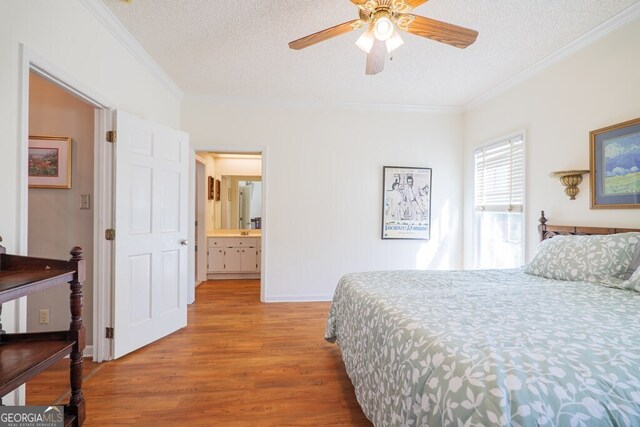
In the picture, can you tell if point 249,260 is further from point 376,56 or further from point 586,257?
point 586,257

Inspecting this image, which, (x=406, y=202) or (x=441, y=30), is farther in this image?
(x=406, y=202)

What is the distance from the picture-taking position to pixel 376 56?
2021mm

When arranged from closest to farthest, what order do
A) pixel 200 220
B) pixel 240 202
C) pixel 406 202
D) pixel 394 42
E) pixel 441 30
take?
pixel 441 30
pixel 394 42
pixel 406 202
pixel 200 220
pixel 240 202

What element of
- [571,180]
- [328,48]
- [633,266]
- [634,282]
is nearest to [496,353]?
[634,282]

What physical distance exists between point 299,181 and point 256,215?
6.63 ft

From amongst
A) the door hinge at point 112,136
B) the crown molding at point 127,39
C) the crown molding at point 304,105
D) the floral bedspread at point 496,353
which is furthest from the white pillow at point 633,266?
the crown molding at point 127,39

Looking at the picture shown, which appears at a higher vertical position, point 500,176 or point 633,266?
point 500,176

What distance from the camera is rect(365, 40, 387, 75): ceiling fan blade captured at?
1.92 m

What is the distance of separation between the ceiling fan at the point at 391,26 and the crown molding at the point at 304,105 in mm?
1949

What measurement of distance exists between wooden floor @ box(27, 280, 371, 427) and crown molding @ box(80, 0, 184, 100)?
2.62 m

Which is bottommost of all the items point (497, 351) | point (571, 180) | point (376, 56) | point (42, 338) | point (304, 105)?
point (42, 338)

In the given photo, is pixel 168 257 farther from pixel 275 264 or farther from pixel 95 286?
pixel 275 264

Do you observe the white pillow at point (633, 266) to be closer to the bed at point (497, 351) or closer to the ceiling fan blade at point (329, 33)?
the bed at point (497, 351)

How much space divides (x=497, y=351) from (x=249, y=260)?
15.0 ft
